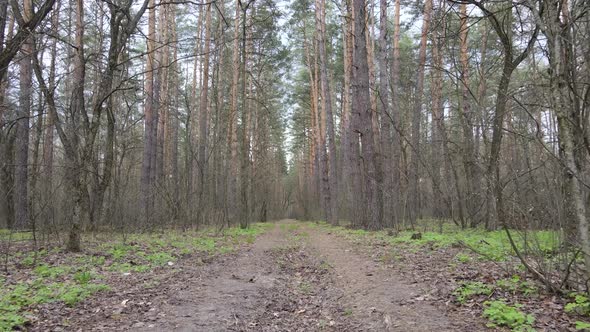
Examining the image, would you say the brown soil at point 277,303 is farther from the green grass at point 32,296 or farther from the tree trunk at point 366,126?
the tree trunk at point 366,126

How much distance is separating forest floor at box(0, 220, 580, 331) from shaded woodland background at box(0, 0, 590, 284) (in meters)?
0.85

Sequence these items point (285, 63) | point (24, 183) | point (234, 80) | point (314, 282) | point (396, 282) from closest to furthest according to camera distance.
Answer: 1. point (396, 282)
2. point (314, 282)
3. point (24, 183)
4. point (234, 80)
5. point (285, 63)

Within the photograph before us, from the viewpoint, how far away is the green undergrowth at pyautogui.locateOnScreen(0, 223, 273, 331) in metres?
4.41

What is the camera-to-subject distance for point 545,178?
4.04m

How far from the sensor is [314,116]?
95.7 ft

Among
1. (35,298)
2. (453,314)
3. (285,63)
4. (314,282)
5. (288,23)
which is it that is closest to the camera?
(453,314)

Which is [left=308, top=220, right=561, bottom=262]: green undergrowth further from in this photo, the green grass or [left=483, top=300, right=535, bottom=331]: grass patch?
the green grass

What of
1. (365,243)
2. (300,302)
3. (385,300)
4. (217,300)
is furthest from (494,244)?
(217,300)

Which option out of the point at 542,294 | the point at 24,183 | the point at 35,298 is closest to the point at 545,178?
the point at 542,294

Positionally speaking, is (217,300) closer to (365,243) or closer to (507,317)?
(507,317)

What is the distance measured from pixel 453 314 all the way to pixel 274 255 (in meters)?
5.83

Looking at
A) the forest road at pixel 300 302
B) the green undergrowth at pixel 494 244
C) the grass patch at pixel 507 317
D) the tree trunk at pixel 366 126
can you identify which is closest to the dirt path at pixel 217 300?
the forest road at pixel 300 302

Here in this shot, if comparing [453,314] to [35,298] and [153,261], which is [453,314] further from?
[153,261]

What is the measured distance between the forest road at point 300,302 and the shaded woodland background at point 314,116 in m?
1.52
